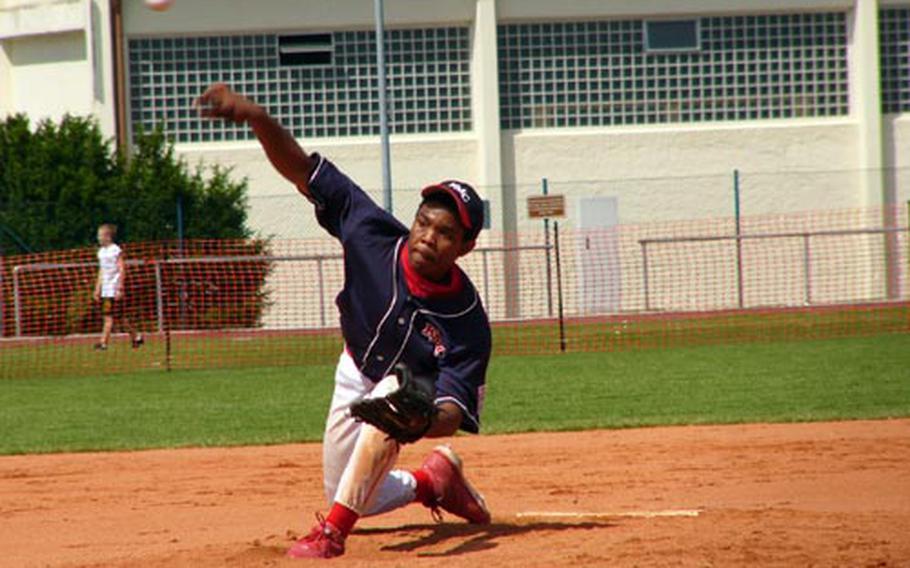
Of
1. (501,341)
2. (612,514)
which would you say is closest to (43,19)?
(501,341)

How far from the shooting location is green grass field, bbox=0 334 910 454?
1355 centimetres

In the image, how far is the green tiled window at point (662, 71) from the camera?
108 feet

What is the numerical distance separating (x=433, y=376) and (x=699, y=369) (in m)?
11.8

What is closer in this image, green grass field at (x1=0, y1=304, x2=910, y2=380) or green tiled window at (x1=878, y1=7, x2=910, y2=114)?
green grass field at (x1=0, y1=304, x2=910, y2=380)

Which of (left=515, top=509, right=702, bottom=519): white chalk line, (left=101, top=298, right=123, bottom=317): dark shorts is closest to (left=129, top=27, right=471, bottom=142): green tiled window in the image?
(left=101, top=298, right=123, bottom=317): dark shorts

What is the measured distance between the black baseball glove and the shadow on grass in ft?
2.34

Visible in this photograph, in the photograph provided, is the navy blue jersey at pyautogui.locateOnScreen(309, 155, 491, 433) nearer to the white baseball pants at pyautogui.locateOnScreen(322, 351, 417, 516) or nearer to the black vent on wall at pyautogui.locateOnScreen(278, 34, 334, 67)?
the white baseball pants at pyautogui.locateOnScreen(322, 351, 417, 516)

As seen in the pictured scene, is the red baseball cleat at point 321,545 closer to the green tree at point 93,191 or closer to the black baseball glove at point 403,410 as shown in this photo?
the black baseball glove at point 403,410

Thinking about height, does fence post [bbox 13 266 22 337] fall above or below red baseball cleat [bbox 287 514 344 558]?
above

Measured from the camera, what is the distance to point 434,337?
713cm

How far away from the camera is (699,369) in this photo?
60.8ft

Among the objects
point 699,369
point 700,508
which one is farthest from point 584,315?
point 700,508

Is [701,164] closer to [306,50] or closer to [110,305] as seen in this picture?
[306,50]

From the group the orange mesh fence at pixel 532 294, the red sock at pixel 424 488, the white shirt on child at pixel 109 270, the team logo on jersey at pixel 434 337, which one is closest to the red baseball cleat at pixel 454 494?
the red sock at pixel 424 488
